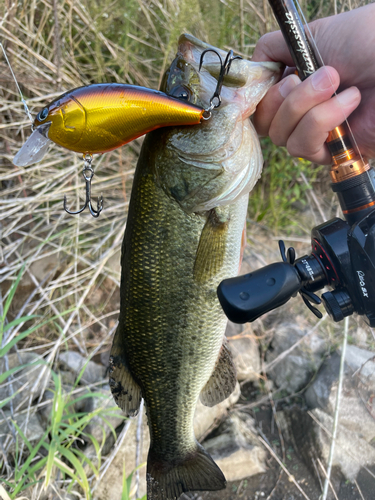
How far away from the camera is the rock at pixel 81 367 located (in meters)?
2.79

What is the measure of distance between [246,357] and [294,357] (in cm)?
44

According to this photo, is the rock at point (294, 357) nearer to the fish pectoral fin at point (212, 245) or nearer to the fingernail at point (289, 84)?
the fish pectoral fin at point (212, 245)

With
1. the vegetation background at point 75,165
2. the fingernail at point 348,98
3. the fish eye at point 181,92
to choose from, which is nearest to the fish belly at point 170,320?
the fish eye at point 181,92

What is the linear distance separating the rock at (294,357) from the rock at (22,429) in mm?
1845

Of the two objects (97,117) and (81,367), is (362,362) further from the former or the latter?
(97,117)

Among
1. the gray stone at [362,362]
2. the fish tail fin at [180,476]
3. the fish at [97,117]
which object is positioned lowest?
the gray stone at [362,362]

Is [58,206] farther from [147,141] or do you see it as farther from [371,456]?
[371,456]

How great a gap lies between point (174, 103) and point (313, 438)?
272cm

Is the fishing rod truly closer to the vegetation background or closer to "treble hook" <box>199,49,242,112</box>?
"treble hook" <box>199,49,242,112</box>

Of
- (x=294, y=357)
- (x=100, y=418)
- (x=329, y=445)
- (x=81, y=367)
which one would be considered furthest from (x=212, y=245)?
(x=294, y=357)

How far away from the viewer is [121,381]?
147 centimetres

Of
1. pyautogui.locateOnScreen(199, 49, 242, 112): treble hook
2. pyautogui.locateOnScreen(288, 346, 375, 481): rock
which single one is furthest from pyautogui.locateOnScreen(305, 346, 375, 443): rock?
pyautogui.locateOnScreen(199, 49, 242, 112): treble hook

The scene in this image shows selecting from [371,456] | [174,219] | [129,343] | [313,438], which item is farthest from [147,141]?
[371,456]

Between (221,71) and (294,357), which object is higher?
(221,71)
